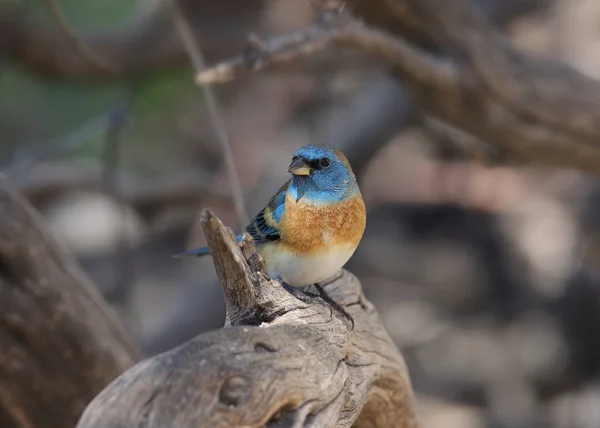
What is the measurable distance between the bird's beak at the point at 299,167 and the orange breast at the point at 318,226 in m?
0.09

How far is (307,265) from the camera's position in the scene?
9.14 feet

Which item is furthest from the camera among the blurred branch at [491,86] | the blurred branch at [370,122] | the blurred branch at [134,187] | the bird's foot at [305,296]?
the blurred branch at [370,122]

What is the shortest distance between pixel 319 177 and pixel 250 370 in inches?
45.7

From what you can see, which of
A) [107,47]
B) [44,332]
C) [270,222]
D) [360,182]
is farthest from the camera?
[107,47]

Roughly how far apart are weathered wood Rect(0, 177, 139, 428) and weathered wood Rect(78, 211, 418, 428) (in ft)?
3.32

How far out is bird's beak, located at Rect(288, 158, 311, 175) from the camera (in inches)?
114

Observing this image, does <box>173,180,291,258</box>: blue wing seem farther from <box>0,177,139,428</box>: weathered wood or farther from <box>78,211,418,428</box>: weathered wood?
<box>0,177,139,428</box>: weathered wood

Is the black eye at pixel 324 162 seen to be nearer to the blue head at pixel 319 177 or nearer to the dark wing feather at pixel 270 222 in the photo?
the blue head at pixel 319 177

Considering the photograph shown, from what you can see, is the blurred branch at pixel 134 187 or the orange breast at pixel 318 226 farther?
the blurred branch at pixel 134 187

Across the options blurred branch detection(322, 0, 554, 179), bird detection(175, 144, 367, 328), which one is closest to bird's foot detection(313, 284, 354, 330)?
bird detection(175, 144, 367, 328)

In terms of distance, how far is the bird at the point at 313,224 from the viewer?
2811mm

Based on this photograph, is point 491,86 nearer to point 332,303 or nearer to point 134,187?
point 332,303

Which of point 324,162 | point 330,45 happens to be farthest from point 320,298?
point 330,45

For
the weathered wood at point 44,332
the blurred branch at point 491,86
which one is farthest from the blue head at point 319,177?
the blurred branch at point 491,86
